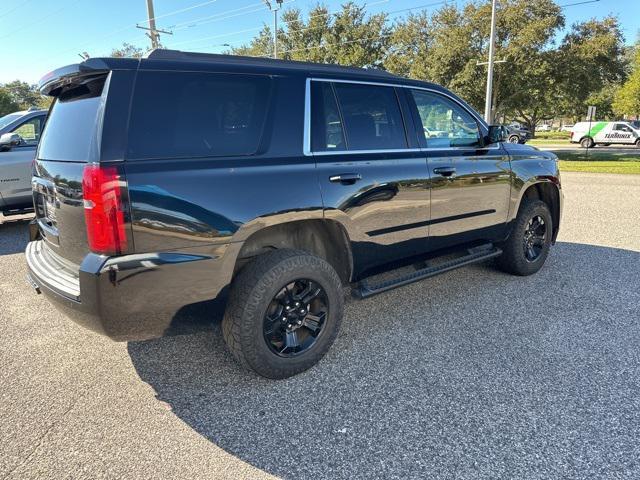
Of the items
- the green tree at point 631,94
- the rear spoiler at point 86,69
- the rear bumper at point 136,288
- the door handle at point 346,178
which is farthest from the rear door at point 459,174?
the green tree at point 631,94

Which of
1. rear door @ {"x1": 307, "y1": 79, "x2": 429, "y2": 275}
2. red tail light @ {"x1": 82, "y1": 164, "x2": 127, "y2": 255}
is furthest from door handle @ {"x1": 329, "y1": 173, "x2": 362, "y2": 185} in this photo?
red tail light @ {"x1": 82, "y1": 164, "x2": 127, "y2": 255}

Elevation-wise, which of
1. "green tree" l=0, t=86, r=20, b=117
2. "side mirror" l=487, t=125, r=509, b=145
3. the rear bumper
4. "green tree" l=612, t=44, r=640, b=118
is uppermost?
"green tree" l=0, t=86, r=20, b=117

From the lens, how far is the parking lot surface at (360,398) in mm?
2262

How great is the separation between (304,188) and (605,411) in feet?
7.24

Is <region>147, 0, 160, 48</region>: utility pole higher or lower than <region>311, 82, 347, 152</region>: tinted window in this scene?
higher

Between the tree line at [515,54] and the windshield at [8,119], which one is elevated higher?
the tree line at [515,54]

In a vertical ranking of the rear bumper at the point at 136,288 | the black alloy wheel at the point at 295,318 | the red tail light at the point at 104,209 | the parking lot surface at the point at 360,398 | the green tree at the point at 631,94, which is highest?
the green tree at the point at 631,94

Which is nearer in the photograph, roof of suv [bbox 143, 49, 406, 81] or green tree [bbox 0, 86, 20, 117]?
roof of suv [bbox 143, 49, 406, 81]

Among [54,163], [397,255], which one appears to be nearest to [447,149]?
[397,255]

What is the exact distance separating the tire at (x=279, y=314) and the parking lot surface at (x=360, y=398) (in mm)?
135

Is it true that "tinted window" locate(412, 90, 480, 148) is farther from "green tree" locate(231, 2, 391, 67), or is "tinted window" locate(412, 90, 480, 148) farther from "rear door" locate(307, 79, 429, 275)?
"green tree" locate(231, 2, 391, 67)

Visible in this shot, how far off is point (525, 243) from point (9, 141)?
735 centimetres

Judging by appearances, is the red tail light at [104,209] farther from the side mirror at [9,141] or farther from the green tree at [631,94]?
the green tree at [631,94]

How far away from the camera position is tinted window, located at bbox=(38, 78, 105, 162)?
97.9 inches
